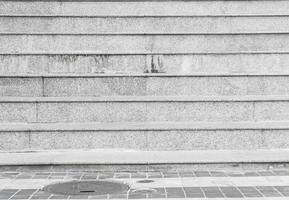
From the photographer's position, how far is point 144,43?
9.91 meters

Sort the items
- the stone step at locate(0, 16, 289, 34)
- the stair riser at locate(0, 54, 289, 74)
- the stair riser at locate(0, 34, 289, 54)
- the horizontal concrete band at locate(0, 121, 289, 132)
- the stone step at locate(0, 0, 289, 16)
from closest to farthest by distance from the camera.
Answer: the horizontal concrete band at locate(0, 121, 289, 132)
the stair riser at locate(0, 54, 289, 74)
the stair riser at locate(0, 34, 289, 54)
the stone step at locate(0, 16, 289, 34)
the stone step at locate(0, 0, 289, 16)

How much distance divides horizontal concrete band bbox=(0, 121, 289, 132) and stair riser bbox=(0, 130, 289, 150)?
56 millimetres

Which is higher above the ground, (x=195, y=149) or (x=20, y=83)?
(x=20, y=83)

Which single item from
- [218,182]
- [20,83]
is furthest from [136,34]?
[218,182]

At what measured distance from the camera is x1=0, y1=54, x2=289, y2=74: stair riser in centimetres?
911

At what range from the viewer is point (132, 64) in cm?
917

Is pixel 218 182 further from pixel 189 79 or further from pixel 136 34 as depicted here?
pixel 136 34

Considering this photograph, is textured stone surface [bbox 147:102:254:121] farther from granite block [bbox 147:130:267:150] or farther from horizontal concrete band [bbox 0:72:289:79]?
horizontal concrete band [bbox 0:72:289:79]

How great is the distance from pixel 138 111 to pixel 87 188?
2.29 meters

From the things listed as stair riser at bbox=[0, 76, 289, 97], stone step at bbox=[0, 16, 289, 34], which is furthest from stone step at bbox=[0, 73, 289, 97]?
stone step at bbox=[0, 16, 289, 34]

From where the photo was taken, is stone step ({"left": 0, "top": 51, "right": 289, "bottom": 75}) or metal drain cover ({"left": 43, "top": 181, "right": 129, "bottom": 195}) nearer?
metal drain cover ({"left": 43, "top": 181, "right": 129, "bottom": 195})

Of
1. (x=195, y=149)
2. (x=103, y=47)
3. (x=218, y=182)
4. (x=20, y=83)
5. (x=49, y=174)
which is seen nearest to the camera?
(x=218, y=182)

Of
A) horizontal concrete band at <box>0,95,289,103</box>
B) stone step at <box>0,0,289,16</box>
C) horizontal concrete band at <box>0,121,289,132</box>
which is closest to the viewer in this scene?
horizontal concrete band at <box>0,121,289,132</box>

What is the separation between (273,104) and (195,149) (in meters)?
1.43
